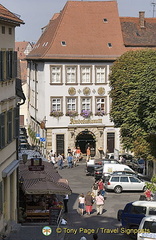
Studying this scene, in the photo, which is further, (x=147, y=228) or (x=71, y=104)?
(x=71, y=104)

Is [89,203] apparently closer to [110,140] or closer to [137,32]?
[110,140]

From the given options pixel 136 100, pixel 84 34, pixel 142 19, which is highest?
pixel 142 19

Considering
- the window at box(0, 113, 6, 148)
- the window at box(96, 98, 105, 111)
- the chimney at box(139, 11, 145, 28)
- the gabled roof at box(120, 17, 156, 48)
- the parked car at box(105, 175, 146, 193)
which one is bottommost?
the parked car at box(105, 175, 146, 193)

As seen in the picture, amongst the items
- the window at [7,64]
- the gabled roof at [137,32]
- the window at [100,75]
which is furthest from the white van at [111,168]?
the gabled roof at [137,32]

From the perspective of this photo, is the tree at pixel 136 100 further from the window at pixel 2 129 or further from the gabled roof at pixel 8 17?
the window at pixel 2 129

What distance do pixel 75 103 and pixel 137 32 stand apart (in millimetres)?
10705

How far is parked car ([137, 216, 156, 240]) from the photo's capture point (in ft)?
75.2

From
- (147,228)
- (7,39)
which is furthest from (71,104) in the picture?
(147,228)

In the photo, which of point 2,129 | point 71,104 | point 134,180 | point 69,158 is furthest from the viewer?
point 71,104

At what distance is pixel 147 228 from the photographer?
23234mm

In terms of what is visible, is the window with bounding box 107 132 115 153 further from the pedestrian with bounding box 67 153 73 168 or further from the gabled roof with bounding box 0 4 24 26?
the gabled roof with bounding box 0 4 24 26

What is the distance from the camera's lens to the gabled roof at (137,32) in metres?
63.3

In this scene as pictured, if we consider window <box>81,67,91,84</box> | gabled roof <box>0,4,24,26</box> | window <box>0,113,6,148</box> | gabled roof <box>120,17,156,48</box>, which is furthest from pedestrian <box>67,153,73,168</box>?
window <box>0,113,6,148</box>

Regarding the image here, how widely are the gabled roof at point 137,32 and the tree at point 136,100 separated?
10760mm
